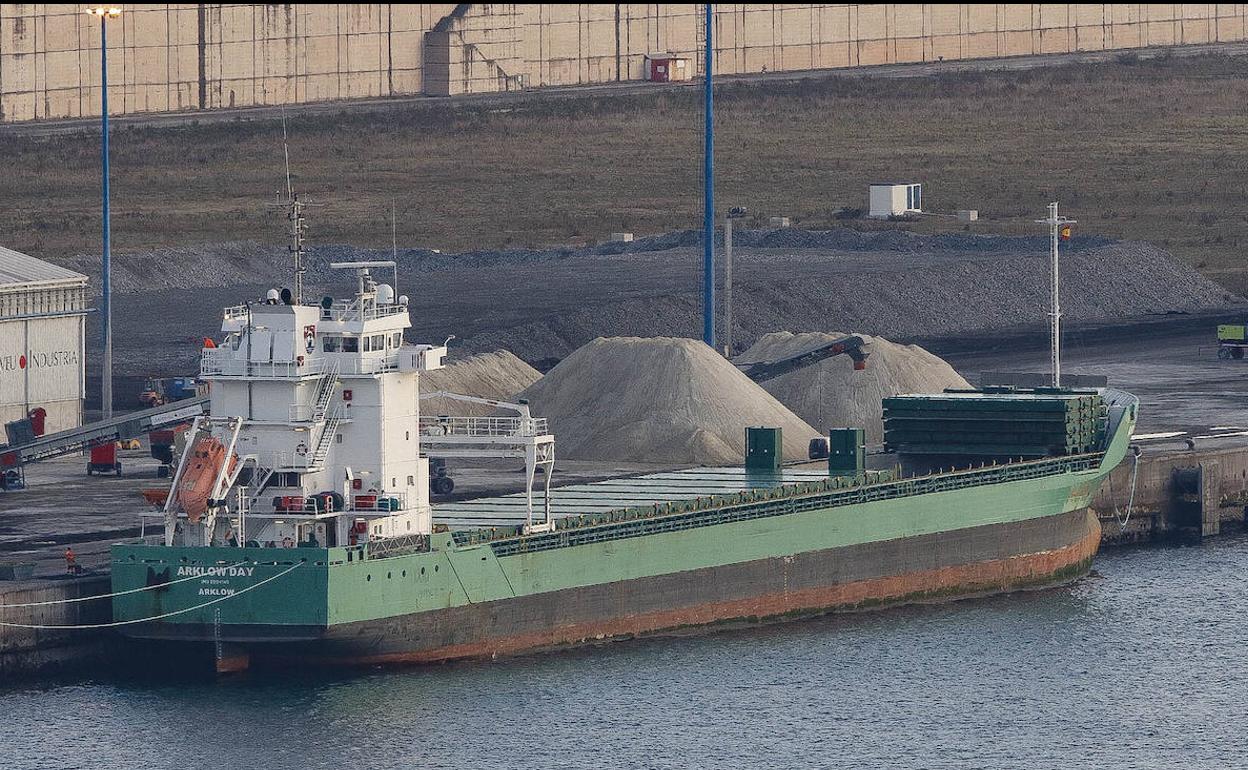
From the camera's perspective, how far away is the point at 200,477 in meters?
67.9

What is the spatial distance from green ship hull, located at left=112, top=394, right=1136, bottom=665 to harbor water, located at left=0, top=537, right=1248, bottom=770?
1.07m

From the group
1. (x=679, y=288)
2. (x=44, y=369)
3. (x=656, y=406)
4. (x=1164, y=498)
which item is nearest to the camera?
(x=1164, y=498)

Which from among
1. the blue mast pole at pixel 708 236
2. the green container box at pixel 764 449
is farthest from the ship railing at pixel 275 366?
the blue mast pole at pixel 708 236

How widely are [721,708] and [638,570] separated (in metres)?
8.43

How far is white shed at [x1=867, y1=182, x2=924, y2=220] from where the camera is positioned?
553 ft

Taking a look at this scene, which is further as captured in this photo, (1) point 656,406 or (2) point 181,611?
(1) point 656,406

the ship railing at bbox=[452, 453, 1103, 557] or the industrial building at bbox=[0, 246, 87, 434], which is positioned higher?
the industrial building at bbox=[0, 246, 87, 434]

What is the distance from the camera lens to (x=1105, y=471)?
89750 millimetres

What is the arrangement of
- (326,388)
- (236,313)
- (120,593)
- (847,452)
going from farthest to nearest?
(847,452) → (236,313) → (326,388) → (120,593)

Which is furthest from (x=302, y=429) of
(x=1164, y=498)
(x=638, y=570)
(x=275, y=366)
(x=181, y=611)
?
(x=1164, y=498)

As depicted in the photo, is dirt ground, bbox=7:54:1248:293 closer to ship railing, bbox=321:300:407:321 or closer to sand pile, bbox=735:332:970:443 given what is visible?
sand pile, bbox=735:332:970:443

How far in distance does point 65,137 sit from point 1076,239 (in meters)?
70.1

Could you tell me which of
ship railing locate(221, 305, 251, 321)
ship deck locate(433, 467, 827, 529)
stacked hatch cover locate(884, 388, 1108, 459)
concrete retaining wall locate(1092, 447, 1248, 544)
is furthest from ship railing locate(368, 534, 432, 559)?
concrete retaining wall locate(1092, 447, 1248, 544)

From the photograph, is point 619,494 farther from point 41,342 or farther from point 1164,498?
point 41,342
